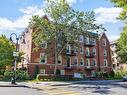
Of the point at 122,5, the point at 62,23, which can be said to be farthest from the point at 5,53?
the point at 122,5

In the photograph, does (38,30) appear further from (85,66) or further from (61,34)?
(85,66)

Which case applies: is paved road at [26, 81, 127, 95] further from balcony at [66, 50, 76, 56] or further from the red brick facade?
balcony at [66, 50, 76, 56]

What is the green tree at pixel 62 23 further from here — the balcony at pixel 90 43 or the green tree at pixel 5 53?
the balcony at pixel 90 43

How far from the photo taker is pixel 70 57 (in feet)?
207

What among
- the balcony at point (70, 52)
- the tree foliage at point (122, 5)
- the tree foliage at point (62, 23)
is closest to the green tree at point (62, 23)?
the tree foliage at point (62, 23)

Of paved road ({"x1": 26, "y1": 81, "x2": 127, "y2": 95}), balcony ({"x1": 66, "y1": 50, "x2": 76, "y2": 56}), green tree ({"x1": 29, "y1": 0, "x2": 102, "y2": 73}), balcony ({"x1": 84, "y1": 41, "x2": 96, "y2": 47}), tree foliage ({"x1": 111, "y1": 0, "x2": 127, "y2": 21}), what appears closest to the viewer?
tree foliage ({"x1": 111, "y1": 0, "x2": 127, "y2": 21})

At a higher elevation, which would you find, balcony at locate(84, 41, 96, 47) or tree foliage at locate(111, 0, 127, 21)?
balcony at locate(84, 41, 96, 47)

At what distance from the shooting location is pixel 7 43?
54.3 meters

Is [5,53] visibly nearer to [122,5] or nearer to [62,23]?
[62,23]

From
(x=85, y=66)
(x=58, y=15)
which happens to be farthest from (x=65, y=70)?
(x=58, y=15)

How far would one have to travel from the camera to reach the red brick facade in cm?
5650

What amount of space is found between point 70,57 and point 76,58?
71.5 inches

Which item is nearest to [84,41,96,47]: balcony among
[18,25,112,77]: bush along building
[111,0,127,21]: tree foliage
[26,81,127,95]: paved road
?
[18,25,112,77]: bush along building

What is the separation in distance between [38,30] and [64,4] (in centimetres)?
670
